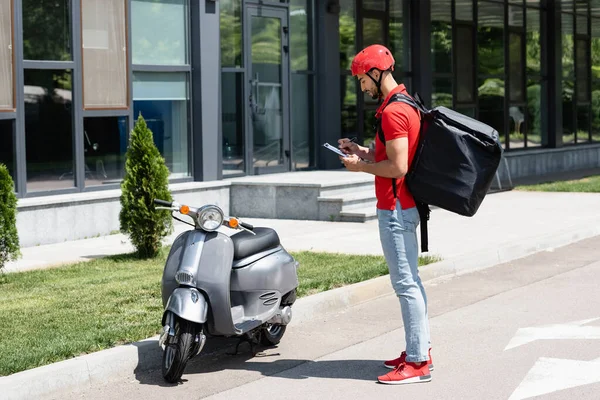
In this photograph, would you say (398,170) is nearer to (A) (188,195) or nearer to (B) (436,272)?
(B) (436,272)

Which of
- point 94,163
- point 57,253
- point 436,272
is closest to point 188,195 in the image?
point 94,163

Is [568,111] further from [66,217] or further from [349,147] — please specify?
[349,147]

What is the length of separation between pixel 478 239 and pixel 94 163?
5444mm

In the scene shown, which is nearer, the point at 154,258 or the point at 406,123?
the point at 406,123

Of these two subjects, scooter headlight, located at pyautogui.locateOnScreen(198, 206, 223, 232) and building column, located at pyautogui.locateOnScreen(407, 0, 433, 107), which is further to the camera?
building column, located at pyautogui.locateOnScreen(407, 0, 433, 107)

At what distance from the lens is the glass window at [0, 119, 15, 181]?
1391 cm

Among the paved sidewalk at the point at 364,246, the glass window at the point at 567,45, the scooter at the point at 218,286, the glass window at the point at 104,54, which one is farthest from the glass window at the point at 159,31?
the glass window at the point at 567,45

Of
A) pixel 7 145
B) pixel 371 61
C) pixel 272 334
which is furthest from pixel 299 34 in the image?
pixel 371 61

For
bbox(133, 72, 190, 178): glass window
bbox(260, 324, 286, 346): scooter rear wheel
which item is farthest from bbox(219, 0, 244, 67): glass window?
bbox(260, 324, 286, 346): scooter rear wheel

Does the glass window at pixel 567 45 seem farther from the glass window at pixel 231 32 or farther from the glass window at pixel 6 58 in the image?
the glass window at pixel 6 58

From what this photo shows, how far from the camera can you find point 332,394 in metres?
6.68

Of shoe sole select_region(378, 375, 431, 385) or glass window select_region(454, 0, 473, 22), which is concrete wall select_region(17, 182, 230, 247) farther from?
glass window select_region(454, 0, 473, 22)

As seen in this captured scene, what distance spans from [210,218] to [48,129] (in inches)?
308

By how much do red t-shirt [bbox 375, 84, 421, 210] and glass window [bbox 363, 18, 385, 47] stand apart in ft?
46.8
